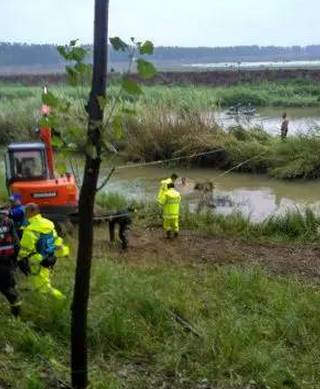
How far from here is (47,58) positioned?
146 metres

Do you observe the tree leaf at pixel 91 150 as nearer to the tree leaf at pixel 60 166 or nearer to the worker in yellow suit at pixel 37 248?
the tree leaf at pixel 60 166

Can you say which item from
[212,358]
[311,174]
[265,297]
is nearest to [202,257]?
[265,297]

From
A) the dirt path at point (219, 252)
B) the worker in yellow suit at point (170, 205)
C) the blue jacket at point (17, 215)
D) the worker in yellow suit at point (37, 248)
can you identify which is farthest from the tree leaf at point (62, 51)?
the worker in yellow suit at point (170, 205)

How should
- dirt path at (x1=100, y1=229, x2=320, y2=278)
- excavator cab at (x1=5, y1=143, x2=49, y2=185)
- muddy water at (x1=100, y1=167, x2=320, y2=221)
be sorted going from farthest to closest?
muddy water at (x1=100, y1=167, x2=320, y2=221), excavator cab at (x1=5, y1=143, x2=49, y2=185), dirt path at (x1=100, y1=229, x2=320, y2=278)

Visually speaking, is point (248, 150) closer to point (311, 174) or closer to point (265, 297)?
point (311, 174)

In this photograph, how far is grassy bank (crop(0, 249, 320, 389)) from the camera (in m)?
5.45

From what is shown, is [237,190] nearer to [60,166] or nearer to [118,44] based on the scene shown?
[60,166]

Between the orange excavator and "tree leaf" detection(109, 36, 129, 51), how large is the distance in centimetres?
893

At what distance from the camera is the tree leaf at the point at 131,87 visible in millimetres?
3430

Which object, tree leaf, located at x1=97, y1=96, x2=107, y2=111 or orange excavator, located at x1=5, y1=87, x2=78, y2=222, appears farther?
orange excavator, located at x1=5, y1=87, x2=78, y2=222

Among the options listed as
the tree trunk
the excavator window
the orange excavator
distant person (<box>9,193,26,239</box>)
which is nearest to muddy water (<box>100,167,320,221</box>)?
the orange excavator

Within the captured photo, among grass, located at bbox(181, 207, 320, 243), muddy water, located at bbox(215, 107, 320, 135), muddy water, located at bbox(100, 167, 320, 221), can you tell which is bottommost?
muddy water, located at bbox(100, 167, 320, 221)

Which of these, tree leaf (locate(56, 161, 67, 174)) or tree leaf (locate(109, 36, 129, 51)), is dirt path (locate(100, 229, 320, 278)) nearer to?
tree leaf (locate(56, 161, 67, 174))

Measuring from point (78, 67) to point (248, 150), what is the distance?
22.3m
